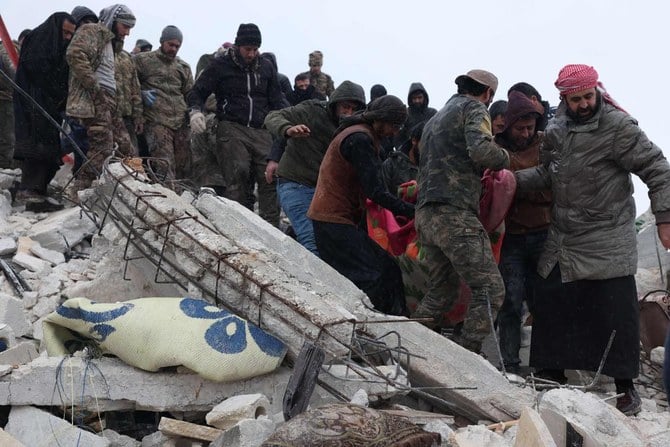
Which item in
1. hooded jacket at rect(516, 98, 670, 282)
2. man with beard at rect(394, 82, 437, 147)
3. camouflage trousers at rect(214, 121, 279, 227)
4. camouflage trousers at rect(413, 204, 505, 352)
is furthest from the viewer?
man with beard at rect(394, 82, 437, 147)

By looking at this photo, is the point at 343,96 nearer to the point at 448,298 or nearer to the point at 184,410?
the point at 448,298

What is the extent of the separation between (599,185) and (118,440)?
326cm

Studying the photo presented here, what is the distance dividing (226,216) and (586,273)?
2.36 metres

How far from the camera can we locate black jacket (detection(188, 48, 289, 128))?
886 centimetres

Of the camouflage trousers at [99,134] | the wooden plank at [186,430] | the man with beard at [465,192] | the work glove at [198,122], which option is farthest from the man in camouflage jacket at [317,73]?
the wooden plank at [186,430]

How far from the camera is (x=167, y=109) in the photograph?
9.51 meters

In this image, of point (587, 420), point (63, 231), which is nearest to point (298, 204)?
point (63, 231)

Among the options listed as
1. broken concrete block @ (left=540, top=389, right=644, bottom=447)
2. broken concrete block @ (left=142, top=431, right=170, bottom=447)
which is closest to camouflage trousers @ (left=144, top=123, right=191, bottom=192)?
broken concrete block @ (left=142, top=431, right=170, bottom=447)

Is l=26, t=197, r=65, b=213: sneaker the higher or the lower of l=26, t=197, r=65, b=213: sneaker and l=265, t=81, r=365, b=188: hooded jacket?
the lower

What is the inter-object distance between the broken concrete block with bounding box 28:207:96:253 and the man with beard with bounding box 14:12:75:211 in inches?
31.8

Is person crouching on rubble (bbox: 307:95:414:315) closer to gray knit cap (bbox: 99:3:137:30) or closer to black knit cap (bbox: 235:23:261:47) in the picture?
black knit cap (bbox: 235:23:261:47)

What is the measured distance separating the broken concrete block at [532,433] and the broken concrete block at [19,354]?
2640 mm

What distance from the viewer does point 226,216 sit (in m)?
6.45

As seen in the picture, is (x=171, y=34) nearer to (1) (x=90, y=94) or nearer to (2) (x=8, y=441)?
(1) (x=90, y=94)
